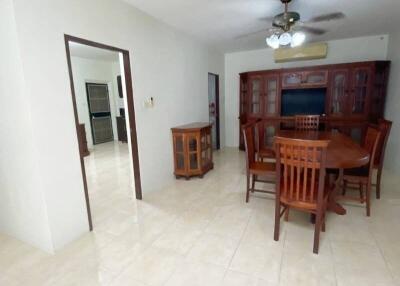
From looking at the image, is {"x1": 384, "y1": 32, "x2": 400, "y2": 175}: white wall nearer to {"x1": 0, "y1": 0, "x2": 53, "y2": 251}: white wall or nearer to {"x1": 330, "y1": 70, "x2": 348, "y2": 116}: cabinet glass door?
{"x1": 330, "y1": 70, "x2": 348, "y2": 116}: cabinet glass door

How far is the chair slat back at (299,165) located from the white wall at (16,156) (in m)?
1.98

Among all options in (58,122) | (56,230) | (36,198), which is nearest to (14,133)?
(58,122)

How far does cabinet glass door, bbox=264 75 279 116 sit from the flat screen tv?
167 mm

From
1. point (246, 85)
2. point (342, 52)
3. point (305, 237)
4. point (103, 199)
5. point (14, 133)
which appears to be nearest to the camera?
point (14, 133)

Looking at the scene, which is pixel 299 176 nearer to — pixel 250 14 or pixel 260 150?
pixel 260 150

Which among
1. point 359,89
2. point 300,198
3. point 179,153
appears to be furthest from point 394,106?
point 179,153

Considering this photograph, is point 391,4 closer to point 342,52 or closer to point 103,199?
point 342,52

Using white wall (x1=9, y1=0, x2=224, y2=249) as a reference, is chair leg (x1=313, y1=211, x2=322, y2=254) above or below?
below

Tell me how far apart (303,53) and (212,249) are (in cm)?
424

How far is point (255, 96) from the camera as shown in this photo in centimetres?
514

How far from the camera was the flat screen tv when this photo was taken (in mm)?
4684

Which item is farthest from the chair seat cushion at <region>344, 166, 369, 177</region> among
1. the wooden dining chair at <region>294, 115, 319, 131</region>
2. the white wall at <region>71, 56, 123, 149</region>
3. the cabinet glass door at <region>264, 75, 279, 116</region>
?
the white wall at <region>71, 56, 123, 149</region>

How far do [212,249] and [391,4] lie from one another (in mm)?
→ 3559

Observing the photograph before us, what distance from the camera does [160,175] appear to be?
11.2 ft
